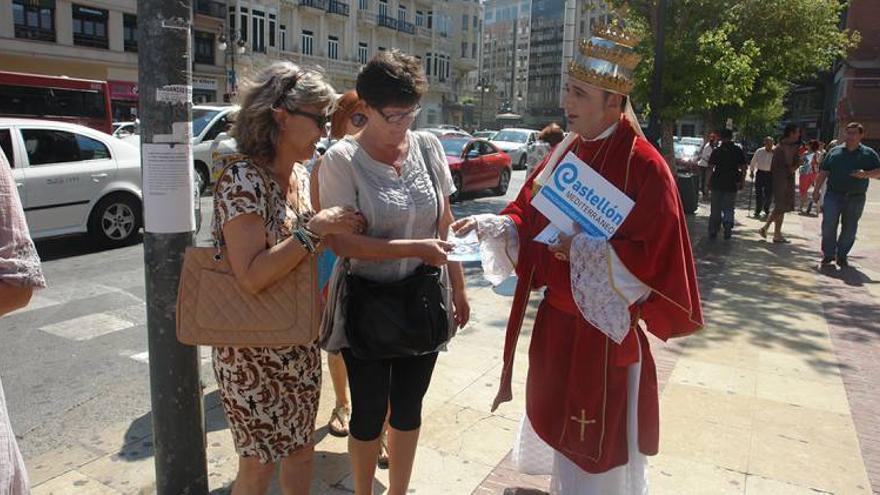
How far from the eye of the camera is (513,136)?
87.0 ft

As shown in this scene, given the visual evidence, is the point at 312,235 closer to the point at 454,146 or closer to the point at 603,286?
the point at 603,286

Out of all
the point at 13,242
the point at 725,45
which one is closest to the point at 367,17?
the point at 725,45

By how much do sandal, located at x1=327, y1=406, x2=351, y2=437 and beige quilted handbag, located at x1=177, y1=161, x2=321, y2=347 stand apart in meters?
1.70

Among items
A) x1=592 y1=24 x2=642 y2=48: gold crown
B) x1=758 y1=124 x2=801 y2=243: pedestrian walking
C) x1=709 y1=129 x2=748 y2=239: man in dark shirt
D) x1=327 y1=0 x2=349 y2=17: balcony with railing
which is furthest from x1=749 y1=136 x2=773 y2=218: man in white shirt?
x1=327 y1=0 x2=349 y2=17: balcony with railing

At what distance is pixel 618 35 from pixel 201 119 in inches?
531

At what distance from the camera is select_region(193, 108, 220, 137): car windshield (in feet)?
46.3

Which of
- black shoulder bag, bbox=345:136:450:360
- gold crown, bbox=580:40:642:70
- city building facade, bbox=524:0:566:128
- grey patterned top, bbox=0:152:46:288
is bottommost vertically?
black shoulder bag, bbox=345:136:450:360

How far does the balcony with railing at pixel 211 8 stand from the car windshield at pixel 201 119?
25.1 m

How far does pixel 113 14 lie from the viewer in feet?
108

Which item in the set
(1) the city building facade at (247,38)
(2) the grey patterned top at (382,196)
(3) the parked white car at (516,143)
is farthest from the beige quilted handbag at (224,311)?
(3) the parked white car at (516,143)

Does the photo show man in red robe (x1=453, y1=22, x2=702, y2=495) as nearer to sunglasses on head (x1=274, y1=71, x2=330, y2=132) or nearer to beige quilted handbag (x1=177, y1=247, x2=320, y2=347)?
sunglasses on head (x1=274, y1=71, x2=330, y2=132)

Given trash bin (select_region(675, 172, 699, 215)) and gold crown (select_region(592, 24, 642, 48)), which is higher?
gold crown (select_region(592, 24, 642, 48))

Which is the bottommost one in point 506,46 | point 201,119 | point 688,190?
point 688,190

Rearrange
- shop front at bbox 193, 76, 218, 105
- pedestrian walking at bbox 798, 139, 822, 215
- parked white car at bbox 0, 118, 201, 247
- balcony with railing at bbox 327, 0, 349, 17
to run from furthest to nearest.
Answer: balcony with railing at bbox 327, 0, 349, 17
shop front at bbox 193, 76, 218, 105
pedestrian walking at bbox 798, 139, 822, 215
parked white car at bbox 0, 118, 201, 247
